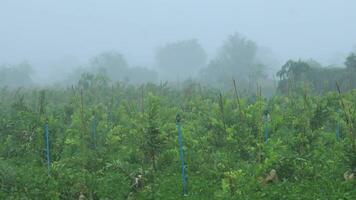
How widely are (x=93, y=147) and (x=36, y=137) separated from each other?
65.1 inches

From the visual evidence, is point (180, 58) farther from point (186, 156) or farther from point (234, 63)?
point (186, 156)

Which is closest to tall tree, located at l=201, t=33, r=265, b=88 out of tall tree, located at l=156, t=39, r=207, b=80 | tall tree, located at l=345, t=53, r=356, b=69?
tall tree, located at l=156, t=39, r=207, b=80

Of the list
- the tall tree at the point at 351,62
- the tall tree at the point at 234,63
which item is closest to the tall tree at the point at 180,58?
the tall tree at the point at 234,63

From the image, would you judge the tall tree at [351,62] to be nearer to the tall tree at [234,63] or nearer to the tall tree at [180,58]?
the tall tree at [234,63]

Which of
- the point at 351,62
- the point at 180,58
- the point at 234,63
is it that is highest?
the point at 180,58

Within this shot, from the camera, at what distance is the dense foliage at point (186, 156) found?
34.3 ft

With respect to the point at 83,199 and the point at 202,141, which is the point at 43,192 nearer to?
the point at 83,199

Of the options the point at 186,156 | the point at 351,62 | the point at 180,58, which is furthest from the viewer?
the point at 180,58

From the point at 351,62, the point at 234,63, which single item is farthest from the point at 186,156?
the point at 234,63

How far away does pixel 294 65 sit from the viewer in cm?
3375

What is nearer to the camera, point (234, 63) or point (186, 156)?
point (186, 156)

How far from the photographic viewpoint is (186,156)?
12891 millimetres

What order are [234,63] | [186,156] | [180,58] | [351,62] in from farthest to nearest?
[180,58] < [234,63] < [351,62] < [186,156]

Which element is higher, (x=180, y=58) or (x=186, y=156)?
(x=180, y=58)
